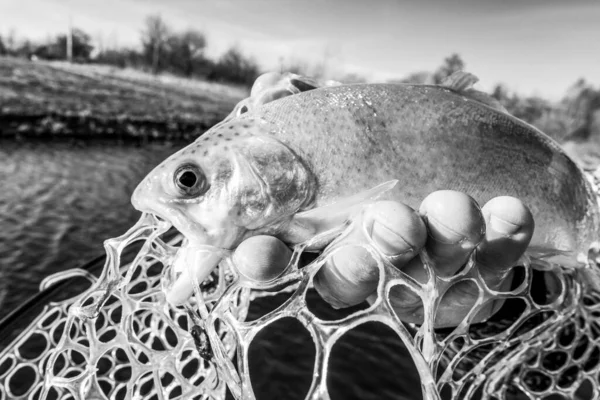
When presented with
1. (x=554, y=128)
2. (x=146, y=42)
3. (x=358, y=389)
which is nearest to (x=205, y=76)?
(x=146, y=42)

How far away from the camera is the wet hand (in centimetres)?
147

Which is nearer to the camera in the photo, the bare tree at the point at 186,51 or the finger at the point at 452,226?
the finger at the point at 452,226

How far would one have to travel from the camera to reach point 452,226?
151 centimetres

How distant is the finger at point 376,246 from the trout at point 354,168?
0.18m

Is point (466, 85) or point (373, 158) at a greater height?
point (466, 85)

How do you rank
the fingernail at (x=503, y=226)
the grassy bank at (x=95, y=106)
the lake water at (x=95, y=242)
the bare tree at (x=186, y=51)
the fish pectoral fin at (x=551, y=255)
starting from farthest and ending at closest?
the bare tree at (x=186, y=51) < the grassy bank at (x=95, y=106) < the lake water at (x=95, y=242) < the fish pectoral fin at (x=551, y=255) < the fingernail at (x=503, y=226)

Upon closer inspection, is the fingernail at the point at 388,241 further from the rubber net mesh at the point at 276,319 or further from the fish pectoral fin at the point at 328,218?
the fish pectoral fin at the point at 328,218

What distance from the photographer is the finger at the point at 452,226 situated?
1504 mm

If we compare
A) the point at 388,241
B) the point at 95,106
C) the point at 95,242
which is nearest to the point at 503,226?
the point at 388,241

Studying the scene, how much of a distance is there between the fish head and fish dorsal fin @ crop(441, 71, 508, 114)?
929mm

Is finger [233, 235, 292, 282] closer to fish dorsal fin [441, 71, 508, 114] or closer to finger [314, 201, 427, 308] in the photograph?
finger [314, 201, 427, 308]

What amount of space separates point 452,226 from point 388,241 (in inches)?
9.4

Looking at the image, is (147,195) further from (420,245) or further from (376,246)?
(420,245)

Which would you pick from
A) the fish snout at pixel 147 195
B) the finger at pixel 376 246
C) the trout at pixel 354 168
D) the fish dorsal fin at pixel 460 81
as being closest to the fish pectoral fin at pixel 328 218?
the trout at pixel 354 168
